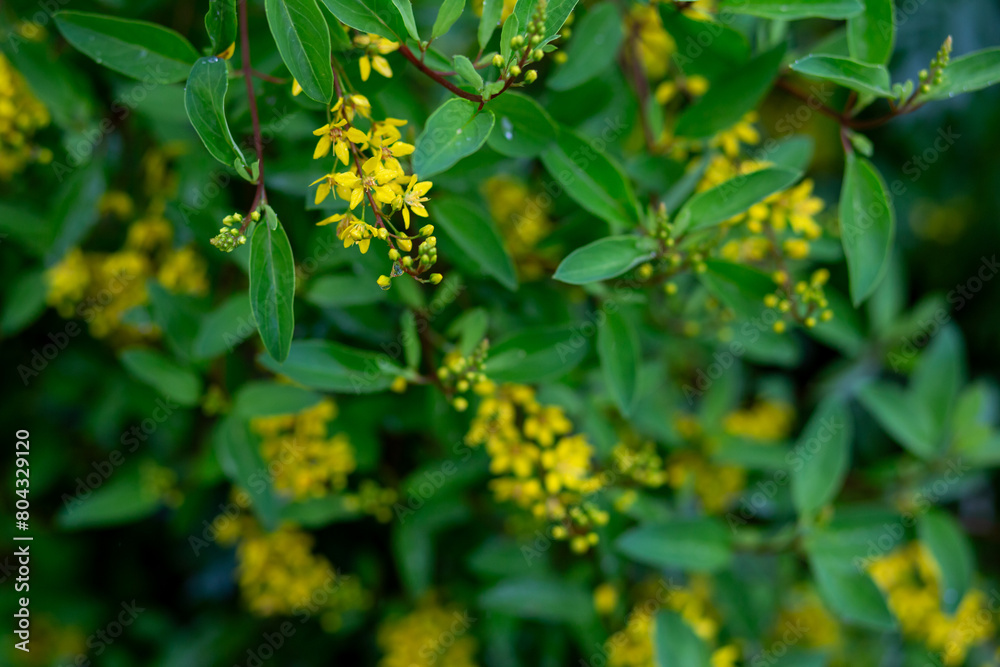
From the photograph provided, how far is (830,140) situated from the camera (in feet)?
11.9

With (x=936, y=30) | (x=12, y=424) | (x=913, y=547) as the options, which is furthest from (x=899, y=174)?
(x=12, y=424)

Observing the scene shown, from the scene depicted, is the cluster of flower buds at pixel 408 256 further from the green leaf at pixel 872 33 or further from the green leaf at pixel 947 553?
the green leaf at pixel 947 553

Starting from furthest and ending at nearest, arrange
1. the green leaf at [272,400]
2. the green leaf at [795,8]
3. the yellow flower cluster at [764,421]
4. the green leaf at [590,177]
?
the yellow flower cluster at [764,421] < the green leaf at [272,400] < the green leaf at [590,177] < the green leaf at [795,8]

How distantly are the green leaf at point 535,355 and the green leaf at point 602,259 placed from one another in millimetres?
243

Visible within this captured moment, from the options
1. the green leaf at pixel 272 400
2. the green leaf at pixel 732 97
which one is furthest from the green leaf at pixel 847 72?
the green leaf at pixel 272 400

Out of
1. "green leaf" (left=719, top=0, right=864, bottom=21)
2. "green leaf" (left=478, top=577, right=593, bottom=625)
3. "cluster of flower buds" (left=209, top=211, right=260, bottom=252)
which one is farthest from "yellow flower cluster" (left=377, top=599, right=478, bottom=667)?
"green leaf" (left=719, top=0, right=864, bottom=21)

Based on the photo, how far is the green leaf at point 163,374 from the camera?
178 centimetres

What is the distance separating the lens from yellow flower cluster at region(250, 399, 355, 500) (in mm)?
1923

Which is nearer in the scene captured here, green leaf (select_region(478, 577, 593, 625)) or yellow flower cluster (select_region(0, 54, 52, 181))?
yellow flower cluster (select_region(0, 54, 52, 181))

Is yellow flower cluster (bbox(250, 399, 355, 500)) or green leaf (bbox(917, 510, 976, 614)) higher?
yellow flower cluster (bbox(250, 399, 355, 500))

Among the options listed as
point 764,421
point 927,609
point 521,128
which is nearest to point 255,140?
point 521,128

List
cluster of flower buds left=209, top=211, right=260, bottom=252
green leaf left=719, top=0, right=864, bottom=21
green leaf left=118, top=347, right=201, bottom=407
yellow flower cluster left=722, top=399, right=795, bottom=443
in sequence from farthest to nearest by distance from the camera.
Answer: yellow flower cluster left=722, top=399, right=795, bottom=443 < green leaf left=118, top=347, right=201, bottom=407 < green leaf left=719, top=0, right=864, bottom=21 < cluster of flower buds left=209, top=211, right=260, bottom=252

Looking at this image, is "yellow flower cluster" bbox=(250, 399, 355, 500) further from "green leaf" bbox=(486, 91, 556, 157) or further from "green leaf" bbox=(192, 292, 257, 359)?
"green leaf" bbox=(486, 91, 556, 157)

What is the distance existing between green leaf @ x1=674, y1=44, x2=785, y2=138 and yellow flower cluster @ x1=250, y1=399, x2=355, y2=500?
3.80ft
